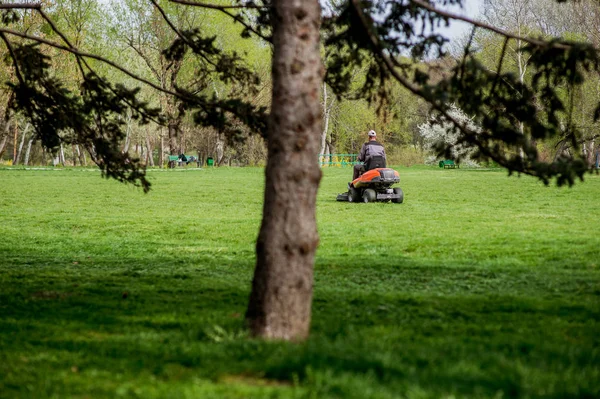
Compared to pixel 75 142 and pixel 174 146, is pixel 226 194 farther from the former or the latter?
pixel 174 146

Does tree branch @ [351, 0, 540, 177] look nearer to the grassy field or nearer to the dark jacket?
the grassy field

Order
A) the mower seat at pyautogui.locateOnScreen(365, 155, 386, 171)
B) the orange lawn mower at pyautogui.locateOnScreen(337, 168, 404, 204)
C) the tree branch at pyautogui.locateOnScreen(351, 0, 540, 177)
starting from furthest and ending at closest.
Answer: the mower seat at pyautogui.locateOnScreen(365, 155, 386, 171), the orange lawn mower at pyautogui.locateOnScreen(337, 168, 404, 204), the tree branch at pyautogui.locateOnScreen(351, 0, 540, 177)

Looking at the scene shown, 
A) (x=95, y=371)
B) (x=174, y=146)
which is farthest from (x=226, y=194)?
(x=174, y=146)

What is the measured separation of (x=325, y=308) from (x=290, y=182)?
236 cm

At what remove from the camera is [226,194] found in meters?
25.9

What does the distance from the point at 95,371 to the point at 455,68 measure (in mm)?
3829

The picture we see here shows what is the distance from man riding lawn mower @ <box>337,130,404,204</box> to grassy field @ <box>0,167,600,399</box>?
7.96ft

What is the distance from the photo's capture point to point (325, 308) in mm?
7422

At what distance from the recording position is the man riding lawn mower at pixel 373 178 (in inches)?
800

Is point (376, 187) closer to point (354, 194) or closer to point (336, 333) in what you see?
point (354, 194)

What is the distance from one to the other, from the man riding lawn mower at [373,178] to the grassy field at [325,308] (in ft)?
7.96

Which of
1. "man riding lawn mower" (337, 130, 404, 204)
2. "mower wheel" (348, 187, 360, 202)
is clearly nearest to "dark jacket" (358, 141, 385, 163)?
"man riding lawn mower" (337, 130, 404, 204)

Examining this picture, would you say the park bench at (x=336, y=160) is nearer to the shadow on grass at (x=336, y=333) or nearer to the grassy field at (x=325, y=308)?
the grassy field at (x=325, y=308)

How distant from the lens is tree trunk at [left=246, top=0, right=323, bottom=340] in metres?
5.35
